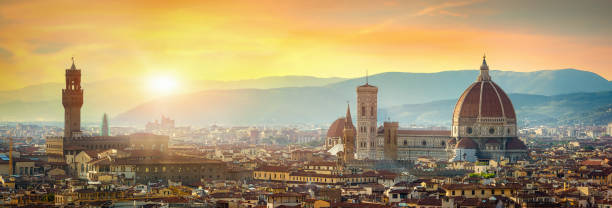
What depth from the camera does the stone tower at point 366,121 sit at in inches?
4737

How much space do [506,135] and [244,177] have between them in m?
40.6

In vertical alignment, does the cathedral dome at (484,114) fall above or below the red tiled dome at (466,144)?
above

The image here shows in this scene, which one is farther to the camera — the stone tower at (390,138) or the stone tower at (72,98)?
the stone tower at (390,138)

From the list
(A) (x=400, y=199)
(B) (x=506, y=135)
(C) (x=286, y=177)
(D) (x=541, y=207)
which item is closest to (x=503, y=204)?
(D) (x=541, y=207)

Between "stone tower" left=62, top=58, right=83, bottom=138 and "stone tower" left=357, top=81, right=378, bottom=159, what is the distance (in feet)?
104

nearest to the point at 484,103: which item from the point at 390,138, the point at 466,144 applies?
the point at 466,144

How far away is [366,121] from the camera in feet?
397

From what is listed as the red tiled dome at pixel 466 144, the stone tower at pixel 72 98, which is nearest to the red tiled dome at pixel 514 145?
the red tiled dome at pixel 466 144

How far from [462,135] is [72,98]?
134 feet

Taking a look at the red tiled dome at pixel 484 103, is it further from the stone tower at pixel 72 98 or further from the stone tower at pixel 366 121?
the stone tower at pixel 72 98

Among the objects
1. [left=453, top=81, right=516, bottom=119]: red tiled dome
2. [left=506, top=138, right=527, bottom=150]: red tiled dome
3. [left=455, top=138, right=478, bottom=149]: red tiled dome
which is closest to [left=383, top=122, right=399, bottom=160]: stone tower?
[left=453, top=81, right=516, bottom=119]: red tiled dome

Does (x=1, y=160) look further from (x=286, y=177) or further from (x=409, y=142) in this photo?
(x=409, y=142)

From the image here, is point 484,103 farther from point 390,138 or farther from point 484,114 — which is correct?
point 390,138

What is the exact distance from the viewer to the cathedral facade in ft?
372
